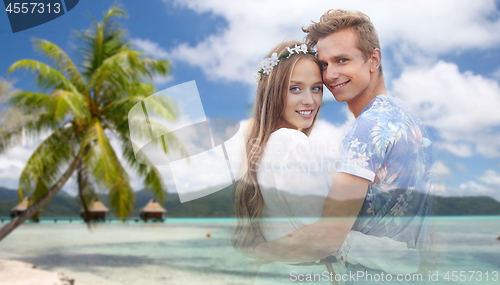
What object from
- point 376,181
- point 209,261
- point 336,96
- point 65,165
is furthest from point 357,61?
point 209,261

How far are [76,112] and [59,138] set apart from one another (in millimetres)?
828

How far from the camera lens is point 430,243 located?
1501mm

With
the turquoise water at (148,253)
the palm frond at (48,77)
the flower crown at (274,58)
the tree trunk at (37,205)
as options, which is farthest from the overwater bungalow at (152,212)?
the flower crown at (274,58)

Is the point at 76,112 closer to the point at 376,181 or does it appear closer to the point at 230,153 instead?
the point at 230,153

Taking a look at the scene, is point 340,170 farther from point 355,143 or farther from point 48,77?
point 48,77

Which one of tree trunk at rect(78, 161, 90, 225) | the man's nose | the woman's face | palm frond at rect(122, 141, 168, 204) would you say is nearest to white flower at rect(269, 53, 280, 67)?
the woman's face

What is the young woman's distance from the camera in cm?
130

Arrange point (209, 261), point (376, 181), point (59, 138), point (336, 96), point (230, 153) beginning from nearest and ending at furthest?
1. point (376, 181)
2. point (336, 96)
3. point (230, 153)
4. point (59, 138)
5. point (209, 261)

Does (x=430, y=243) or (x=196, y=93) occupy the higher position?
(x=196, y=93)

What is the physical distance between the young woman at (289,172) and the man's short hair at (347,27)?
8 centimetres

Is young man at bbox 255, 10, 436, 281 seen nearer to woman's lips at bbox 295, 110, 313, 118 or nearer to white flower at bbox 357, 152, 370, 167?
white flower at bbox 357, 152, 370, 167

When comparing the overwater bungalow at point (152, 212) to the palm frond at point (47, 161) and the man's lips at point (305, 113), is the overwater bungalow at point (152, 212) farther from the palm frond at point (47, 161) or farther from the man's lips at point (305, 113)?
the man's lips at point (305, 113)

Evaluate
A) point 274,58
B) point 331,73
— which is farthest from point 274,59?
point 331,73

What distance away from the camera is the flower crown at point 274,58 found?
136cm
